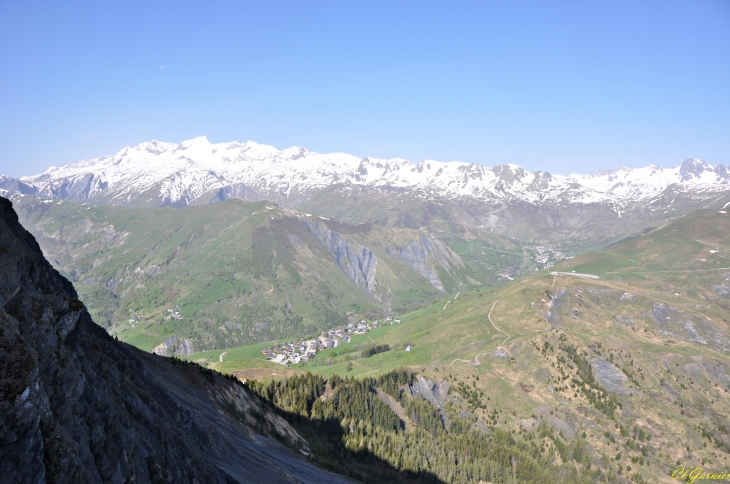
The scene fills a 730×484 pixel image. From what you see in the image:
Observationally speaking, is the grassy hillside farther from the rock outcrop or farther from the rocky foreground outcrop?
the rocky foreground outcrop

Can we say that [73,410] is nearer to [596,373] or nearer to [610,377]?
[610,377]

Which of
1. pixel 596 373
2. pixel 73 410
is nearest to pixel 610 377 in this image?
pixel 596 373

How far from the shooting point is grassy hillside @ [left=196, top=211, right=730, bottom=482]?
405 ft

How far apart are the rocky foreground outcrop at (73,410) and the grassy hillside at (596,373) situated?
281 ft

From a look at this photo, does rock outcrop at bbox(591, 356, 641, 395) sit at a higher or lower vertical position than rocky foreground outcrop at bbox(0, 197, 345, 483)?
lower

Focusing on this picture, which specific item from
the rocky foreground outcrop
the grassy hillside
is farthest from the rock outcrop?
the rocky foreground outcrop

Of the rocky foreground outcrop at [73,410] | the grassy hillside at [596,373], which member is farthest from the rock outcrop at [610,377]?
the rocky foreground outcrop at [73,410]

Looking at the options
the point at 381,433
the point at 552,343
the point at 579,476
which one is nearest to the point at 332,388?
the point at 381,433

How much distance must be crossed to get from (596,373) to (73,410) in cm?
16347

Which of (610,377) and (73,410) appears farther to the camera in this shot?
(610,377)

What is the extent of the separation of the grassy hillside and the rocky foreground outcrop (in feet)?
281

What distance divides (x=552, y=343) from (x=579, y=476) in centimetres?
5437

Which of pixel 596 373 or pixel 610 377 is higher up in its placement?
pixel 596 373

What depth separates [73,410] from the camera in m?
23.2
